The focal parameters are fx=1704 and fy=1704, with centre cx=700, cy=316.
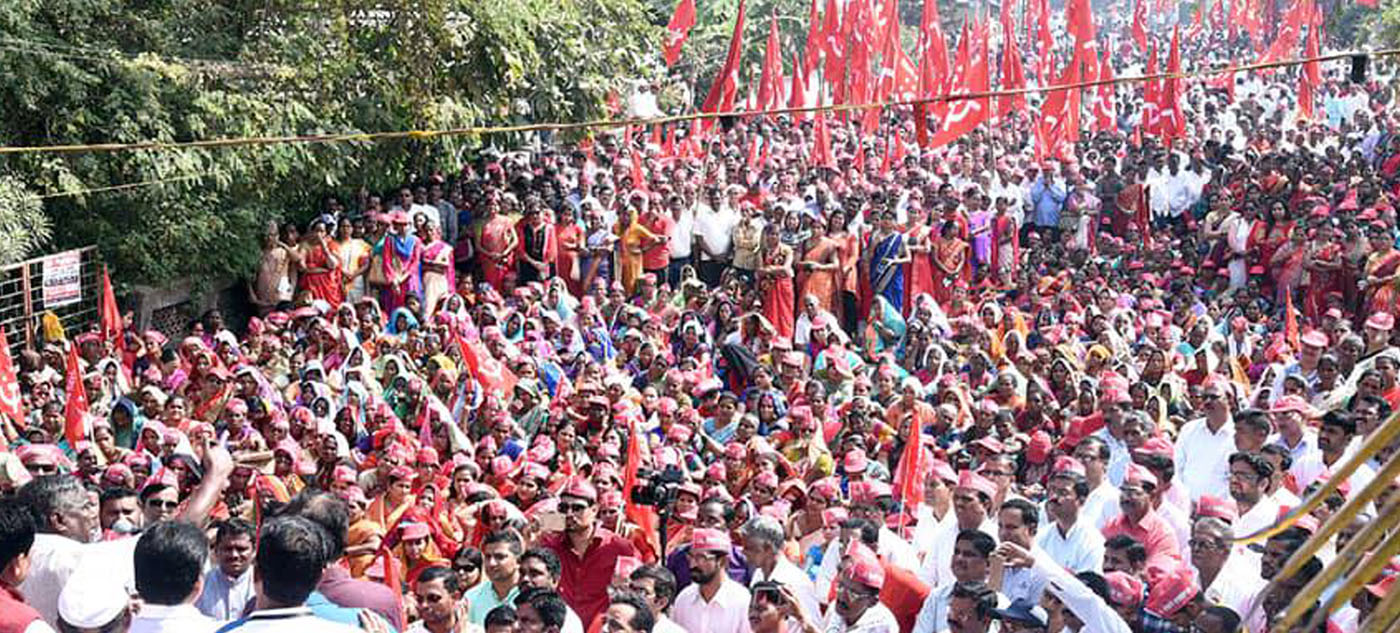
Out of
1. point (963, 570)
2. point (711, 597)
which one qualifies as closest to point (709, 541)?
point (711, 597)

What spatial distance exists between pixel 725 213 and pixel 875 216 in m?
1.40

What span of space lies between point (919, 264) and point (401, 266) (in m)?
4.22

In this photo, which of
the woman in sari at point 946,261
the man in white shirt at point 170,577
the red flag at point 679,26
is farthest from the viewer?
the red flag at point 679,26

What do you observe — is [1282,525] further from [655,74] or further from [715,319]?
[655,74]

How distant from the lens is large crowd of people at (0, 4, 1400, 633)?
5.00 metres

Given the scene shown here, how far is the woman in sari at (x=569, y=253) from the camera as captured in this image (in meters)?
14.4

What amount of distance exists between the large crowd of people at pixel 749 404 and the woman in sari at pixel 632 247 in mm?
32

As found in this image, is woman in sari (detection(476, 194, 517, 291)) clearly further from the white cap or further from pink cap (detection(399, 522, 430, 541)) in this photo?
the white cap

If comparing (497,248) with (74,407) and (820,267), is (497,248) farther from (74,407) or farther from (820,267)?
(74,407)

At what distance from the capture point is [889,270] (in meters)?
13.7

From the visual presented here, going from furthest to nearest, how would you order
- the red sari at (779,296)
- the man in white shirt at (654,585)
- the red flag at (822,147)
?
the red flag at (822,147)
the red sari at (779,296)
the man in white shirt at (654,585)

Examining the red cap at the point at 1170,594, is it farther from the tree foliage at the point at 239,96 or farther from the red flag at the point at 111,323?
the tree foliage at the point at 239,96

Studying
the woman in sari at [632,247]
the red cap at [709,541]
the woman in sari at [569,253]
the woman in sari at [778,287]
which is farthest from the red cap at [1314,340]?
the woman in sari at [569,253]

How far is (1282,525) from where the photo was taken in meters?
A: 0.86
